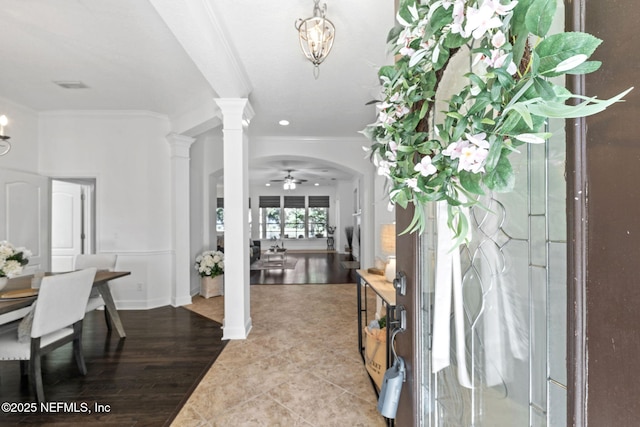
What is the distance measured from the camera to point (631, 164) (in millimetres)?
444

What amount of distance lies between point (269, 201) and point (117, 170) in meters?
7.96

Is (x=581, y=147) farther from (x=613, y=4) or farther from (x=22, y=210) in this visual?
(x=22, y=210)

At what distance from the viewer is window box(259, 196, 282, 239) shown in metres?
12.2

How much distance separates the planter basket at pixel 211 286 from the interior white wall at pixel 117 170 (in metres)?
0.77

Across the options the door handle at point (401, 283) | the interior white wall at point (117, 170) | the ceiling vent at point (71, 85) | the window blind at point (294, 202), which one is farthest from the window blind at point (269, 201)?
the door handle at point (401, 283)

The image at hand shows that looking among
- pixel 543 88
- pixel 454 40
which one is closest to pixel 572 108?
pixel 543 88

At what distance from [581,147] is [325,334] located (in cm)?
321

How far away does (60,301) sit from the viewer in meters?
2.22

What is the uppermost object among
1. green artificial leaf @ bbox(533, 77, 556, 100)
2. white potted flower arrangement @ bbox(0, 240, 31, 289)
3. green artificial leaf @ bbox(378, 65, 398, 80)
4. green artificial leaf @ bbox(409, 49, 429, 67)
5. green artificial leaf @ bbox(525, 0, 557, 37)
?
green artificial leaf @ bbox(378, 65, 398, 80)

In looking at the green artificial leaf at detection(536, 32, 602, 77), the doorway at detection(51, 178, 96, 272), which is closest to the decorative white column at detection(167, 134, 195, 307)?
the doorway at detection(51, 178, 96, 272)

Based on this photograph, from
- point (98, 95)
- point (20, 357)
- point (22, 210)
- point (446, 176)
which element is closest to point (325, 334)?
point (20, 357)

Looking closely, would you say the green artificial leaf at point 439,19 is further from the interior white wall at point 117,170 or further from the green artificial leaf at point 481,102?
the interior white wall at point 117,170

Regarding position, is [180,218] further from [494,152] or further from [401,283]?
[494,152]

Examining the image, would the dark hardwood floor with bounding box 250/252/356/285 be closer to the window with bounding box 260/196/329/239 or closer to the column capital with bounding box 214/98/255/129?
the column capital with bounding box 214/98/255/129
